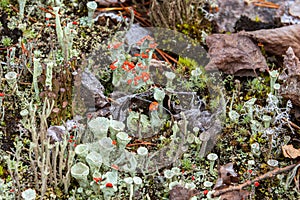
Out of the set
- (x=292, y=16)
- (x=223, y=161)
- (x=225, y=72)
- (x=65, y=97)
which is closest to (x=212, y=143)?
(x=223, y=161)

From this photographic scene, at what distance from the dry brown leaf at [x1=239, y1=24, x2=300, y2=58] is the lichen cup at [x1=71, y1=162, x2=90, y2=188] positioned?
5.72ft

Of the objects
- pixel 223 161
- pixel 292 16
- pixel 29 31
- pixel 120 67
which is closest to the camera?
pixel 223 161

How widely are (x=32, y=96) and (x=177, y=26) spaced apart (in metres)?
1.31

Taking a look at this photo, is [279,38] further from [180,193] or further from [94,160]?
[94,160]

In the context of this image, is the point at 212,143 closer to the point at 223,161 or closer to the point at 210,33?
the point at 223,161

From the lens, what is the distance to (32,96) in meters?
4.05

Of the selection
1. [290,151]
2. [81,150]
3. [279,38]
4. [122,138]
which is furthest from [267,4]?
[81,150]

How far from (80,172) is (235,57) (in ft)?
5.02

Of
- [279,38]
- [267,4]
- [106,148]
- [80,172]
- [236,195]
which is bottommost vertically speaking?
[236,195]

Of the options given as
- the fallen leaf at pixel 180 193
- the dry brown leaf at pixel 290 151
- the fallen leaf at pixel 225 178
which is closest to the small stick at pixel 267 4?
the dry brown leaf at pixel 290 151

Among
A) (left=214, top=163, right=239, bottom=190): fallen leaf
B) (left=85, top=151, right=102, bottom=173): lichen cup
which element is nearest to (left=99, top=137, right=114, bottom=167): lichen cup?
(left=85, top=151, right=102, bottom=173): lichen cup

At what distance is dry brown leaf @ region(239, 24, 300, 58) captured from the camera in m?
4.42

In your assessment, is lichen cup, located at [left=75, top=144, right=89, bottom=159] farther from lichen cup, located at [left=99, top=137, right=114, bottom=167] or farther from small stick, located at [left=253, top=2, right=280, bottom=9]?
small stick, located at [left=253, top=2, right=280, bottom=9]

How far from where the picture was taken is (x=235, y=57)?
4.30 metres
